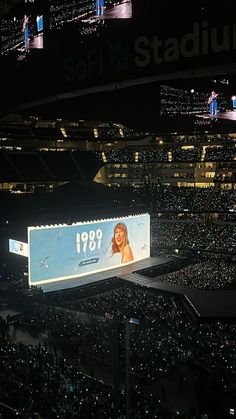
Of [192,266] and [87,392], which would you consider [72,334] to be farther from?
[192,266]

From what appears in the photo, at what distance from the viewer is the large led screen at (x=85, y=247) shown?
88.7ft

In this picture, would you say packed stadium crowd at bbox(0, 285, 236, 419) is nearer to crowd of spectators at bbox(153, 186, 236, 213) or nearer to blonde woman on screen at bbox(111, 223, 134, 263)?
blonde woman on screen at bbox(111, 223, 134, 263)

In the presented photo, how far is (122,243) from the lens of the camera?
1277 inches

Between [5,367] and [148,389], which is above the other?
[5,367]

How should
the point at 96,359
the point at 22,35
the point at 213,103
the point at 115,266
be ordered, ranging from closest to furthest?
the point at 22,35 < the point at 96,359 < the point at 213,103 < the point at 115,266

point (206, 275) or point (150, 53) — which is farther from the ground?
point (150, 53)

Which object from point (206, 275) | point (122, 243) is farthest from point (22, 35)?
point (206, 275)

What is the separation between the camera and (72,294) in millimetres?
25609

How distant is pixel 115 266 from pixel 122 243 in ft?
5.87

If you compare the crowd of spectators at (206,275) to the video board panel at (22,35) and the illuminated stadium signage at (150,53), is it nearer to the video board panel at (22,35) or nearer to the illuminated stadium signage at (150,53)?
the video board panel at (22,35)

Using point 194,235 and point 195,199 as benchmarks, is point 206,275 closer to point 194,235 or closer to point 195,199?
point 194,235

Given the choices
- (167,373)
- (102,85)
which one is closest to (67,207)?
(167,373)

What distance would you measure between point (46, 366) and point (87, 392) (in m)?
2.00

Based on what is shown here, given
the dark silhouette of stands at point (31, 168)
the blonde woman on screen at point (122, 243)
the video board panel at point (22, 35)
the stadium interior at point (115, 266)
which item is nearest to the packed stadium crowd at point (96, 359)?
the stadium interior at point (115, 266)
